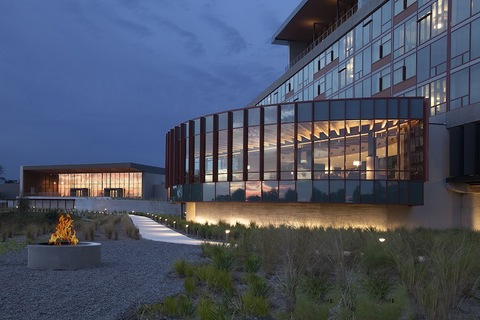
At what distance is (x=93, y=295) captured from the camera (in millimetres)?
9984

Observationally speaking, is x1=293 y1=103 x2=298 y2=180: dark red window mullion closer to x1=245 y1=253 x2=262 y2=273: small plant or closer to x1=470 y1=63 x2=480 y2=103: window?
x1=470 y1=63 x2=480 y2=103: window

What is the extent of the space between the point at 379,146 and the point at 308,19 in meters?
24.1

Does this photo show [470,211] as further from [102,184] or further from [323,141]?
[102,184]

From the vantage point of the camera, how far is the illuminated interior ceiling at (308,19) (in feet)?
150

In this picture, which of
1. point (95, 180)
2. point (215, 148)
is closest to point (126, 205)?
point (215, 148)

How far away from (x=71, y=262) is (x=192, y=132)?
2315 cm

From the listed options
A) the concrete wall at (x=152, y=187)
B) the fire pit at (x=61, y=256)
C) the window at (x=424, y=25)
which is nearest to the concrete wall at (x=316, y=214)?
the window at (x=424, y=25)

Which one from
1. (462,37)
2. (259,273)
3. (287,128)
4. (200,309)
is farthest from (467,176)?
(200,309)

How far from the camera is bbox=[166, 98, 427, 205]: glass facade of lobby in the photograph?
28.3 meters

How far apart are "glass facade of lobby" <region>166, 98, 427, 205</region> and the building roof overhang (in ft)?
197

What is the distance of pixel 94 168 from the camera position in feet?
312

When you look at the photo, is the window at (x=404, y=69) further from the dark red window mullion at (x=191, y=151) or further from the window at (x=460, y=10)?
the dark red window mullion at (x=191, y=151)

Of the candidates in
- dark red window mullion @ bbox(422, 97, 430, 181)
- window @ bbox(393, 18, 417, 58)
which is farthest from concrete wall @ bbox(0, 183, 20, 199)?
dark red window mullion @ bbox(422, 97, 430, 181)

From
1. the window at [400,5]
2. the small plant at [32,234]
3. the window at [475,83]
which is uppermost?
the window at [400,5]
